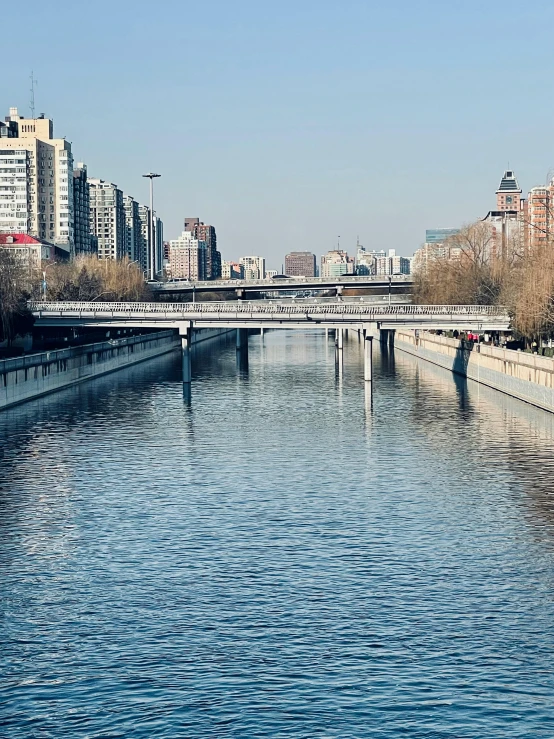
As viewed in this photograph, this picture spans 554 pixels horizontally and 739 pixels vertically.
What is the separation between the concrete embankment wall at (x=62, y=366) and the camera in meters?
78.3

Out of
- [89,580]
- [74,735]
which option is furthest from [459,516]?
[74,735]

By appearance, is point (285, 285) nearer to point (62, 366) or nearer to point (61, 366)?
point (62, 366)

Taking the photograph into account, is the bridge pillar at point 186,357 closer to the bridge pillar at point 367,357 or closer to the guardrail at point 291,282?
the bridge pillar at point 367,357

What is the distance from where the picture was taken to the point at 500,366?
9088cm

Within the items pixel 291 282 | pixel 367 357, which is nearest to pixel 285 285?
pixel 291 282

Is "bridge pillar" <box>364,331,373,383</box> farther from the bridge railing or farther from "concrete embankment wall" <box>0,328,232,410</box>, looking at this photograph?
"concrete embankment wall" <box>0,328,232,410</box>

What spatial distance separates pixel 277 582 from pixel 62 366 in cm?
6325

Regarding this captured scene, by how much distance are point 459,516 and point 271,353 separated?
4623 inches

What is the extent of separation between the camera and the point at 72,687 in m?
26.2

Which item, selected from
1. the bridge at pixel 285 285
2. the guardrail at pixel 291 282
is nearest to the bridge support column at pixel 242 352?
the bridge at pixel 285 285

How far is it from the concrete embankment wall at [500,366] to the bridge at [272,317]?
3.92 metres

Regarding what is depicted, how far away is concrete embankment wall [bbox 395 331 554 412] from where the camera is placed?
75875 millimetres

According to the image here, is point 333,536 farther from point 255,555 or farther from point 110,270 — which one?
point 110,270

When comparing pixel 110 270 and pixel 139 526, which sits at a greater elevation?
pixel 110 270
